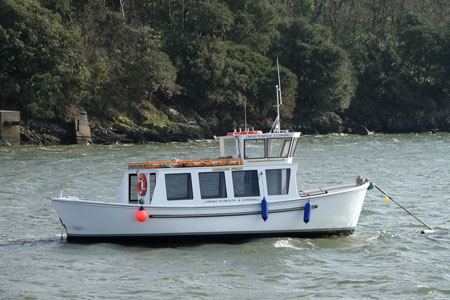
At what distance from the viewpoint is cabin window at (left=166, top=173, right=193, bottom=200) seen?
56.9 ft

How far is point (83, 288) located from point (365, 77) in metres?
66.0

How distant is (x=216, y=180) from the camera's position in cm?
1747

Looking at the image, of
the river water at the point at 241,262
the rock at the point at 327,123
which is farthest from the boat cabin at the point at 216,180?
the rock at the point at 327,123

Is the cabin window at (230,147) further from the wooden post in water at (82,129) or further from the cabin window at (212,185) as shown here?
the wooden post in water at (82,129)

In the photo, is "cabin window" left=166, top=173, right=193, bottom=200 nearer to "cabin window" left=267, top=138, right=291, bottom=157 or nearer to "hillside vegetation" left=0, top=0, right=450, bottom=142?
"cabin window" left=267, top=138, right=291, bottom=157

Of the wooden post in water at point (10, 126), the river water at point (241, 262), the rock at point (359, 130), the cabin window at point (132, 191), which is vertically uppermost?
the wooden post in water at point (10, 126)

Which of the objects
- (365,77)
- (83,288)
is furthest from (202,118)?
(83,288)

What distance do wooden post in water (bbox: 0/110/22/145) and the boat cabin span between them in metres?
Result: 33.7

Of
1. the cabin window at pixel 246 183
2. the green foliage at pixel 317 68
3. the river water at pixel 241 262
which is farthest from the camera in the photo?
the green foliage at pixel 317 68

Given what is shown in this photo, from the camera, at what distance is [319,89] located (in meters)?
68.3

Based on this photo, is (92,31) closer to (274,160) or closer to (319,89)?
(319,89)

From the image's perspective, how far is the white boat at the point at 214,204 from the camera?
17.1 meters

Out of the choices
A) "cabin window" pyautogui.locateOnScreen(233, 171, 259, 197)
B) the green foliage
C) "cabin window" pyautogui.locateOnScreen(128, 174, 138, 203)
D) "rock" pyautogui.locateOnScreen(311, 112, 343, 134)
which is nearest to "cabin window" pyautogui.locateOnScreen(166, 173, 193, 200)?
"cabin window" pyautogui.locateOnScreen(128, 174, 138, 203)

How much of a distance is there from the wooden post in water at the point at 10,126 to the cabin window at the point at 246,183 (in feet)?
115
